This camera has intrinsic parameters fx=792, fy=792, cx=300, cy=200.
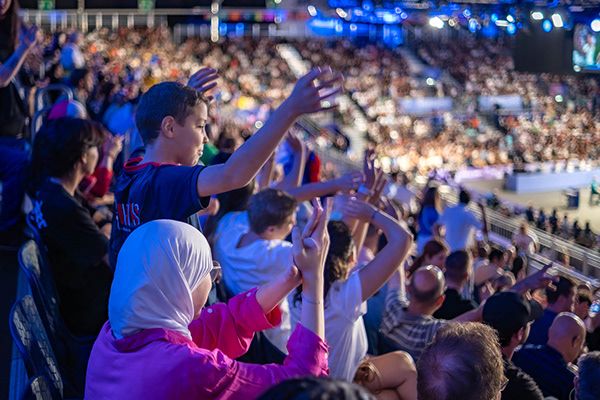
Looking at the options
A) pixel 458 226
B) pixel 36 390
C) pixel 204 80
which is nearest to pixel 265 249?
pixel 204 80

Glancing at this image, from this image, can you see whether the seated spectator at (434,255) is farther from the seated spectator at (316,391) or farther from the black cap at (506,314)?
the seated spectator at (316,391)

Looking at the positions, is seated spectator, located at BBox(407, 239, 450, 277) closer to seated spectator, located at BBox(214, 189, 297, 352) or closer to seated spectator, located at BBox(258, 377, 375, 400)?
seated spectator, located at BBox(214, 189, 297, 352)

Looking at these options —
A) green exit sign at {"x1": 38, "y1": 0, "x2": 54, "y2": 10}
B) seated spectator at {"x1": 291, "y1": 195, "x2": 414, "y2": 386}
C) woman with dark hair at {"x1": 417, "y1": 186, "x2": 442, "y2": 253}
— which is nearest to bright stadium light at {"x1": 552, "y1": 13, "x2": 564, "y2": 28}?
woman with dark hair at {"x1": 417, "y1": 186, "x2": 442, "y2": 253}

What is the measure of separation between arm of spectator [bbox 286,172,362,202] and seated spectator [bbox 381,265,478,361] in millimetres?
514

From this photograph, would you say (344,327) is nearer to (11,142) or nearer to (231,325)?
(231,325)

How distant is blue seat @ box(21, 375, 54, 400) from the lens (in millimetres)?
1947

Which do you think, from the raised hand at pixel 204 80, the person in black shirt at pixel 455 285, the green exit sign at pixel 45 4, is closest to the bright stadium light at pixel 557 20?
the person in black shirt at pixel 455 285

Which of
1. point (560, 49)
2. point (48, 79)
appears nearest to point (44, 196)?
point (48, 79)

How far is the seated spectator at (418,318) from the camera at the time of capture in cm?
332

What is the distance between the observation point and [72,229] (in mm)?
3109

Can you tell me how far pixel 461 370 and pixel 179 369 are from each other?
76cm

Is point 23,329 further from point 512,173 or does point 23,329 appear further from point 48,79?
point 512,173

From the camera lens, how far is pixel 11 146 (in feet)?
15.4

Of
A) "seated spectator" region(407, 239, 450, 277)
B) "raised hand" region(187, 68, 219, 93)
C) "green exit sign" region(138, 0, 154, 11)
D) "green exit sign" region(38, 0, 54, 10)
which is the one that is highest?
"green exit sign" region(138, 0, 154, 11)
